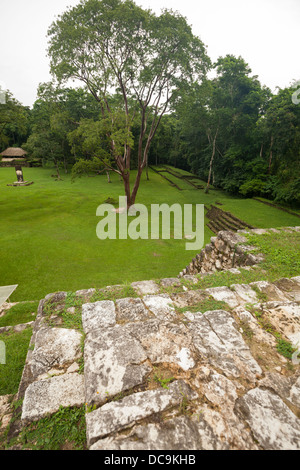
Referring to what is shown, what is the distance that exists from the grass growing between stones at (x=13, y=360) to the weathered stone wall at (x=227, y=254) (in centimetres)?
500

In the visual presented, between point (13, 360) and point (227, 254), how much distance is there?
5.31 m

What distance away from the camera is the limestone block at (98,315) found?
8.39 feet

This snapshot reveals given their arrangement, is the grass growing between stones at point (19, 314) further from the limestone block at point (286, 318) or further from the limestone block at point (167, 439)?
the limestone block at point (286, 318)

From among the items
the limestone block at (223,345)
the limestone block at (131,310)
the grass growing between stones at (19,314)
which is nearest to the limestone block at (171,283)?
the limestone block at (131,310)

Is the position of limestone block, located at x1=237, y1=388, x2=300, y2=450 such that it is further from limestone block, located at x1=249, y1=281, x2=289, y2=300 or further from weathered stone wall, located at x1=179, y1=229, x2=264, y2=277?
weathered stone wall, located at x1=179, y1=229, x2=264, y2=277

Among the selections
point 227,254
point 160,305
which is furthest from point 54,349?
point 227,254

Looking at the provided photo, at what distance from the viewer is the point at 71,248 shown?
9.70m

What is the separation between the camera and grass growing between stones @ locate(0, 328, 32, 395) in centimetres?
285

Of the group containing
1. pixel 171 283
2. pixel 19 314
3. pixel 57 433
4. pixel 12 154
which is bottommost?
pixel 19 314

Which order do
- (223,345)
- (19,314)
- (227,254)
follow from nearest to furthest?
(223,345) < (19,314) < (227,254)

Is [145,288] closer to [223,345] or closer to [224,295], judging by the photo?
[224,295]

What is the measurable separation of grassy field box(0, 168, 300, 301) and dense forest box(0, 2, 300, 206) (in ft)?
11.2
